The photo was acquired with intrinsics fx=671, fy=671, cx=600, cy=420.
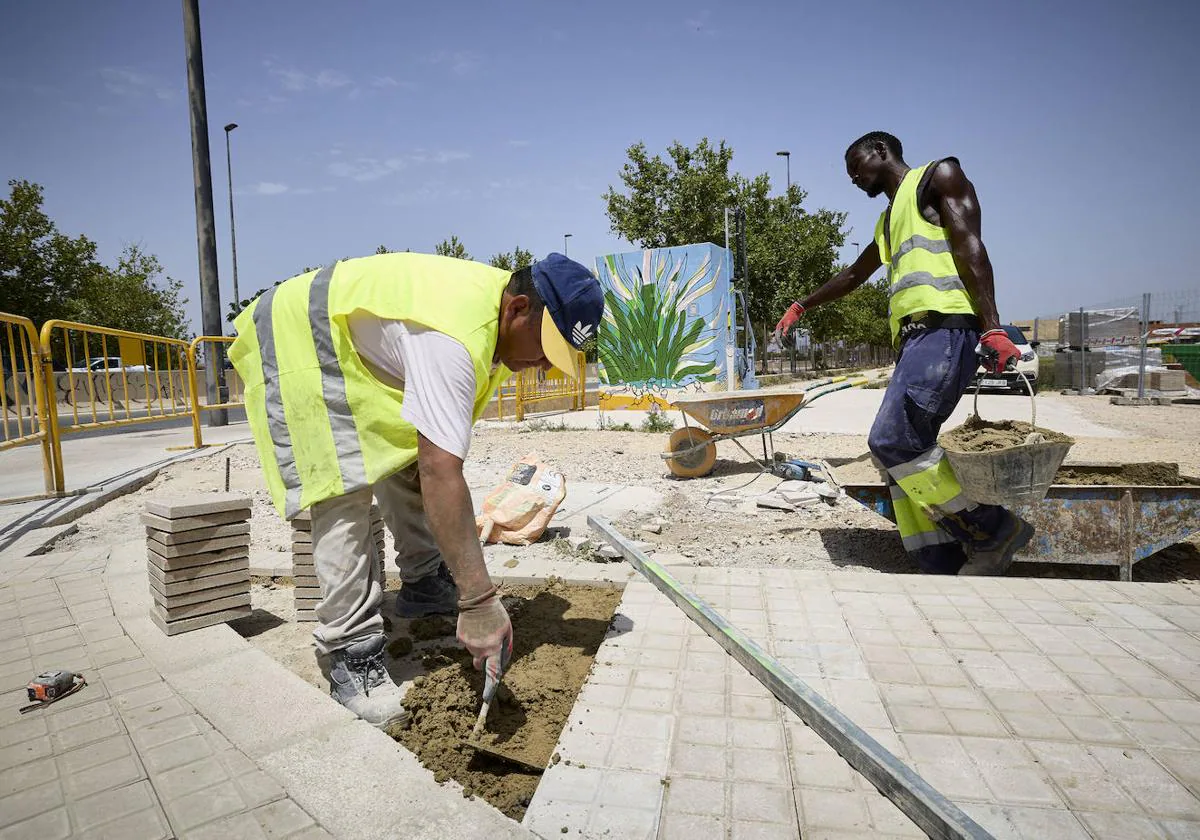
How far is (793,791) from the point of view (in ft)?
6.08

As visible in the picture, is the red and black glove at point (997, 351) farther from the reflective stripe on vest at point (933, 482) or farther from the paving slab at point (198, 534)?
the paving slab at point (198, 534)

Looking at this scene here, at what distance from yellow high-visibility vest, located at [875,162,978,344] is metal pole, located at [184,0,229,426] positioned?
10.8 meters

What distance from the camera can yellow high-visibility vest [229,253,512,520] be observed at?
220 centimetres

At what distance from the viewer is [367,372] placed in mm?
2352

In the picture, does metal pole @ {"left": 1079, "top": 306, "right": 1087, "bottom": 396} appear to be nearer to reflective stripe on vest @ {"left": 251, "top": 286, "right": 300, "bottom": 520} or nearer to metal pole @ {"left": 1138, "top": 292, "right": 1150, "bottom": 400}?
metal pole @ {"left": 1138, "top": 292, "right": 1150, "bottom": 400}

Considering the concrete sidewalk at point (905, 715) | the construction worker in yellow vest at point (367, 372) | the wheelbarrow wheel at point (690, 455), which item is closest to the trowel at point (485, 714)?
the construction worker in yellow vest at point (367, 372)

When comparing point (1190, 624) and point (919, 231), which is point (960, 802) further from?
point (919, 231)

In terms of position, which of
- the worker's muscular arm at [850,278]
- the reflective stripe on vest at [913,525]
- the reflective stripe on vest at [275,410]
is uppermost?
the worker's muscular arm at [850,278]

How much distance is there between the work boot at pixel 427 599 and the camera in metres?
3.23

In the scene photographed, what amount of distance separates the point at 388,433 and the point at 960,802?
2038mm

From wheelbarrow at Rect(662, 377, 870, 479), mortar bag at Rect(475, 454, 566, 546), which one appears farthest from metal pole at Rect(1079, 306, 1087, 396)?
mortar bag at Rect(475, 454, 566, 546)

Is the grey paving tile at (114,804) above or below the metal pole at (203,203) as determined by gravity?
below

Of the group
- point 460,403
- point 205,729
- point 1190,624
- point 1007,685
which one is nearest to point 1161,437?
point 1190,624

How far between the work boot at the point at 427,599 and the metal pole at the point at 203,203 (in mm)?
9592
